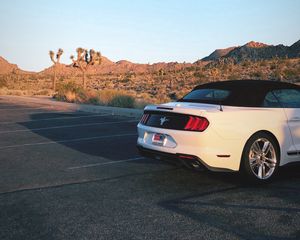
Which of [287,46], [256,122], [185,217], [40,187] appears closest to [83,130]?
[40,187]

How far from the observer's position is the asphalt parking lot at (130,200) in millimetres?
4246

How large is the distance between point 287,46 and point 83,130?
89.6 m

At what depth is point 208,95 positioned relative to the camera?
7.05m

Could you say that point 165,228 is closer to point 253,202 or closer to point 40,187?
point 253,202

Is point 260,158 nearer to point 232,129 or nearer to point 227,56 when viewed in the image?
point 232,129

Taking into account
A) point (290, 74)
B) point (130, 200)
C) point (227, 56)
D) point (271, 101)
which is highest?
point (227, 56)

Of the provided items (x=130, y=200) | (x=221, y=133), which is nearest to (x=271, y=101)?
(x=221, y=133)

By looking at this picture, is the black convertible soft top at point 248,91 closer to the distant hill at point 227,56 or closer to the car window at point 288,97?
the car window at point 288,97

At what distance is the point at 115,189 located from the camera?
5.90 meters

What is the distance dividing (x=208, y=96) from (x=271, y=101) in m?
1.03

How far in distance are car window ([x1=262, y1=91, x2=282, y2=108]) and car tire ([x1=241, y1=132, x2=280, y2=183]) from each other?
507 millimetres

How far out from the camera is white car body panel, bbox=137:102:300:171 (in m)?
5.82

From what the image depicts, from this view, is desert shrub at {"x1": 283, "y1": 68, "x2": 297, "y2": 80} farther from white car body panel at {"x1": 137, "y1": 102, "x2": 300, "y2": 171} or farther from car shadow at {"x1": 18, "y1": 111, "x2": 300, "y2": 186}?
white car body panel at {"x1": 137, "y1": 102, "x2": 300, "y2": 171}

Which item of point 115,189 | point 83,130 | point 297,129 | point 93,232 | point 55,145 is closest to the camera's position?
point 93,232
